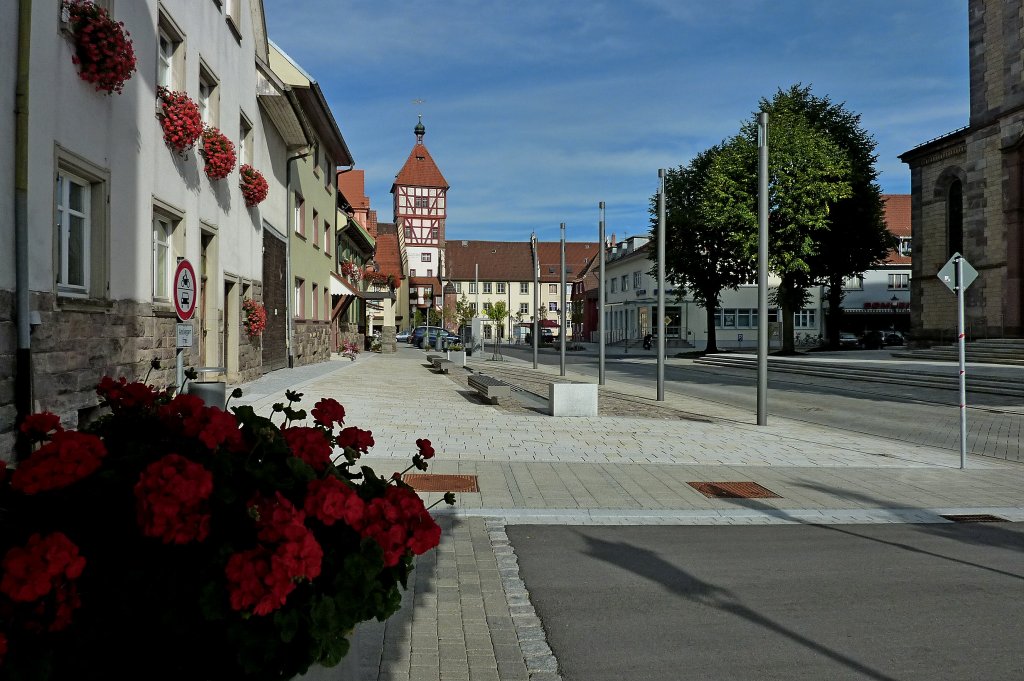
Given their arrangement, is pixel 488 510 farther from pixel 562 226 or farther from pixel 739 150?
pixel 739 150

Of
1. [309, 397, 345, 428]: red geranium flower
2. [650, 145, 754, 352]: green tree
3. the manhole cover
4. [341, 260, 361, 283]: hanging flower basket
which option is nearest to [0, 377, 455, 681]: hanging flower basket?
[309, 397, 345, 428]: red geranium flower

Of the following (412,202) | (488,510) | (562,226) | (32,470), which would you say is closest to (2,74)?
(488,510)

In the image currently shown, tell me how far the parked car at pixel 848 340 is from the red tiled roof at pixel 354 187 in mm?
32722

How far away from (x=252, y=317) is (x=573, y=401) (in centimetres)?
773

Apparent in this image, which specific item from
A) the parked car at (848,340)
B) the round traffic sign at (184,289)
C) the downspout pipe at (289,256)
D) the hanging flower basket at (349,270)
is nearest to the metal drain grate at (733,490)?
the round traffic sign at (184,289)

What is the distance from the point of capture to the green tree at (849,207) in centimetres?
4066

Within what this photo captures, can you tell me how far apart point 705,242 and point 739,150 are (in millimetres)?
8617

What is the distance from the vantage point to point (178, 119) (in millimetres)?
12344

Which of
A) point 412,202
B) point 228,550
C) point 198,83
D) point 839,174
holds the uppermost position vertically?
point 412,202

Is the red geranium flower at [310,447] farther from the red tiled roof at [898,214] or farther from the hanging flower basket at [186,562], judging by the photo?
the red tiled roof at [898,214]

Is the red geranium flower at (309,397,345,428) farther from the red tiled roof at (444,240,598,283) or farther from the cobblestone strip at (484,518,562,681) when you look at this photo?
the red tiled roof at (444,240,598,283)

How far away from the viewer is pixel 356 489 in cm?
265

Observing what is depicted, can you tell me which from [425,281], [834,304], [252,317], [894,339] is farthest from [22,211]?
[425,281]

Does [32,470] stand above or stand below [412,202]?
below
